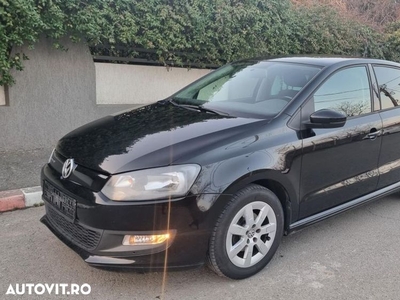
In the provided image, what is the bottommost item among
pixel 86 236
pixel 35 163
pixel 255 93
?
pixel 35 163

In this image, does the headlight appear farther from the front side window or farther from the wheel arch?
the front side window

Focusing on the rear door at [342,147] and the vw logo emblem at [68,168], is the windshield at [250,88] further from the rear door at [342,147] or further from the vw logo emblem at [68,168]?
the vw logo emblem at [68,168]

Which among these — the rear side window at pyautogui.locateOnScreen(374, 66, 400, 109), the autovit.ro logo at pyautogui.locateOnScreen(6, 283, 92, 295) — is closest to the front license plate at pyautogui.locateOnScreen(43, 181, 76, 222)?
the autovit.ro logo at pyautogui.locateOnScreen(6, 283, 92, 295)

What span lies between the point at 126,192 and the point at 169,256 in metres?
0.51

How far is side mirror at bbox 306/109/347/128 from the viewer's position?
3.18m

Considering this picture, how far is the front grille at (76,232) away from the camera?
2.64 metres

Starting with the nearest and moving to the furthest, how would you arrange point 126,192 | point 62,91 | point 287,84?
point 126,192, point 287,84, point 62,91

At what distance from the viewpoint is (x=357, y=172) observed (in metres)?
3.70

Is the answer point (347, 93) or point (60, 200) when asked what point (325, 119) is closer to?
point (347, 93)

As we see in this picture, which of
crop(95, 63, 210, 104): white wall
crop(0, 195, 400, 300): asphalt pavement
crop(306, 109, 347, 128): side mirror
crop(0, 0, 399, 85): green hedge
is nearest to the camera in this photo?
crop(0, 195, 400, 300): asphalt pavement

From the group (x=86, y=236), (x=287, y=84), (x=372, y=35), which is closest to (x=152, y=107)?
(x=287, y=84)

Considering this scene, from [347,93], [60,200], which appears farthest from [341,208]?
[60,200]

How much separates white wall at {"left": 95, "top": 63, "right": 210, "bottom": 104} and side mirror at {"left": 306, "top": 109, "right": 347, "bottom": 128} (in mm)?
4008

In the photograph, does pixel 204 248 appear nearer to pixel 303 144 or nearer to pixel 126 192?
pixel 126 192
